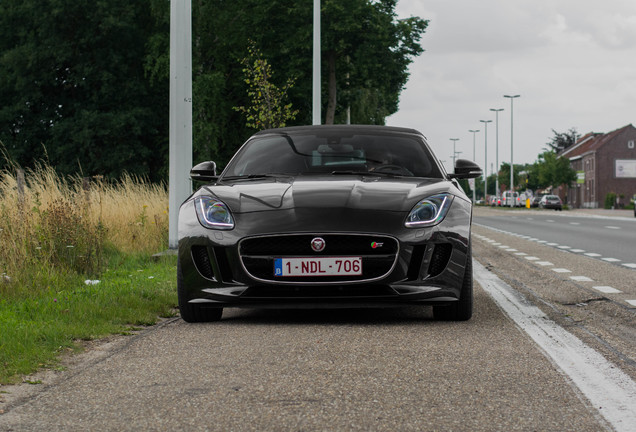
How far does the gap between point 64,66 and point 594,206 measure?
77564 mm

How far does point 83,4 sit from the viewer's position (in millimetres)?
40969

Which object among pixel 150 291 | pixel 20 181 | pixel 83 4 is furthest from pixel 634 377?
pixel 83 4

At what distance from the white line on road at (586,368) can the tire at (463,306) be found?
1.24 ft

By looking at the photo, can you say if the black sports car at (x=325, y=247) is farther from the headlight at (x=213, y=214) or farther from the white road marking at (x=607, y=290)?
the white road marking at (x=607, y=290)

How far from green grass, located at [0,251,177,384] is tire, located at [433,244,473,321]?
81.8 inches

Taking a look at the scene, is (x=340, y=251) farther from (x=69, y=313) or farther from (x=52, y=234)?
(x=52, y=234)

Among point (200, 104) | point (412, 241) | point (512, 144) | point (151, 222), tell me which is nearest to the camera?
point (412, 241)

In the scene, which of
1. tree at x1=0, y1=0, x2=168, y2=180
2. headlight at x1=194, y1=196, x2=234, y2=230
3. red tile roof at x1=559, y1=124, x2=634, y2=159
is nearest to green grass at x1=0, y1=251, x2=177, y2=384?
headlight at x1=194, y1=196, x2=234, y2=230

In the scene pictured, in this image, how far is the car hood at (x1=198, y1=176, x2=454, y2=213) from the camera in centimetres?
593

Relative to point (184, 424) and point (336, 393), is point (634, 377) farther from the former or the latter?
point (184, 424)

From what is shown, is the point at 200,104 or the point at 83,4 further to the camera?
the point at 83,4

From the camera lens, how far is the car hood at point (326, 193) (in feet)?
19.4

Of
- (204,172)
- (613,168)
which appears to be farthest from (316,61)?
(613,168)

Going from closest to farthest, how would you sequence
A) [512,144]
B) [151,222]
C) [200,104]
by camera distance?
[151,222] < [200,104] < [512,144]
